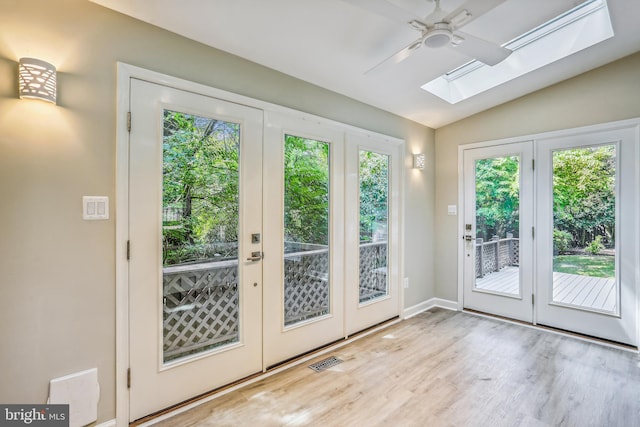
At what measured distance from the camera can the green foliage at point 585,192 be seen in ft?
10.2

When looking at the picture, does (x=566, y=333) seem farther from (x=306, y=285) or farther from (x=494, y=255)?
(x=306, y=285)

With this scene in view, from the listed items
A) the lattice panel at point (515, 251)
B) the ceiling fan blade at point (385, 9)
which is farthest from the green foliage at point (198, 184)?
the lattice panel at point (515, 251)

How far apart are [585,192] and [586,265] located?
77 cm

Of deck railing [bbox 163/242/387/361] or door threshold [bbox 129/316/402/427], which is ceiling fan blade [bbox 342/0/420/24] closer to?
deck railing [bbox 163/242/387/361]

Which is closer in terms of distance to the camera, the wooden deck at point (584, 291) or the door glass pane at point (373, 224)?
the wooden deck at point (584, 291)

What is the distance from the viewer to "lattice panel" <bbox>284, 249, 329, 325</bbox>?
272 cm

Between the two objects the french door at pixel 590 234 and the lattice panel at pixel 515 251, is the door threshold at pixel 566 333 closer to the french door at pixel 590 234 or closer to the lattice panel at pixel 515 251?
the french door at pixel 590 234

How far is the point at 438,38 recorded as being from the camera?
1.84 metres

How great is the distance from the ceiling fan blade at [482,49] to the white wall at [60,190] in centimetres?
192

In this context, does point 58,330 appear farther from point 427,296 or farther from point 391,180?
point 427,296

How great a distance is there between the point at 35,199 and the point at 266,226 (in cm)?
140

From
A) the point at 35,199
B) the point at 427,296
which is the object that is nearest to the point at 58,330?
the point at 35,199

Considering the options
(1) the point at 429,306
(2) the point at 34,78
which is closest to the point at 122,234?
(2) the point at 34,78

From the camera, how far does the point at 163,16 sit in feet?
6.26
